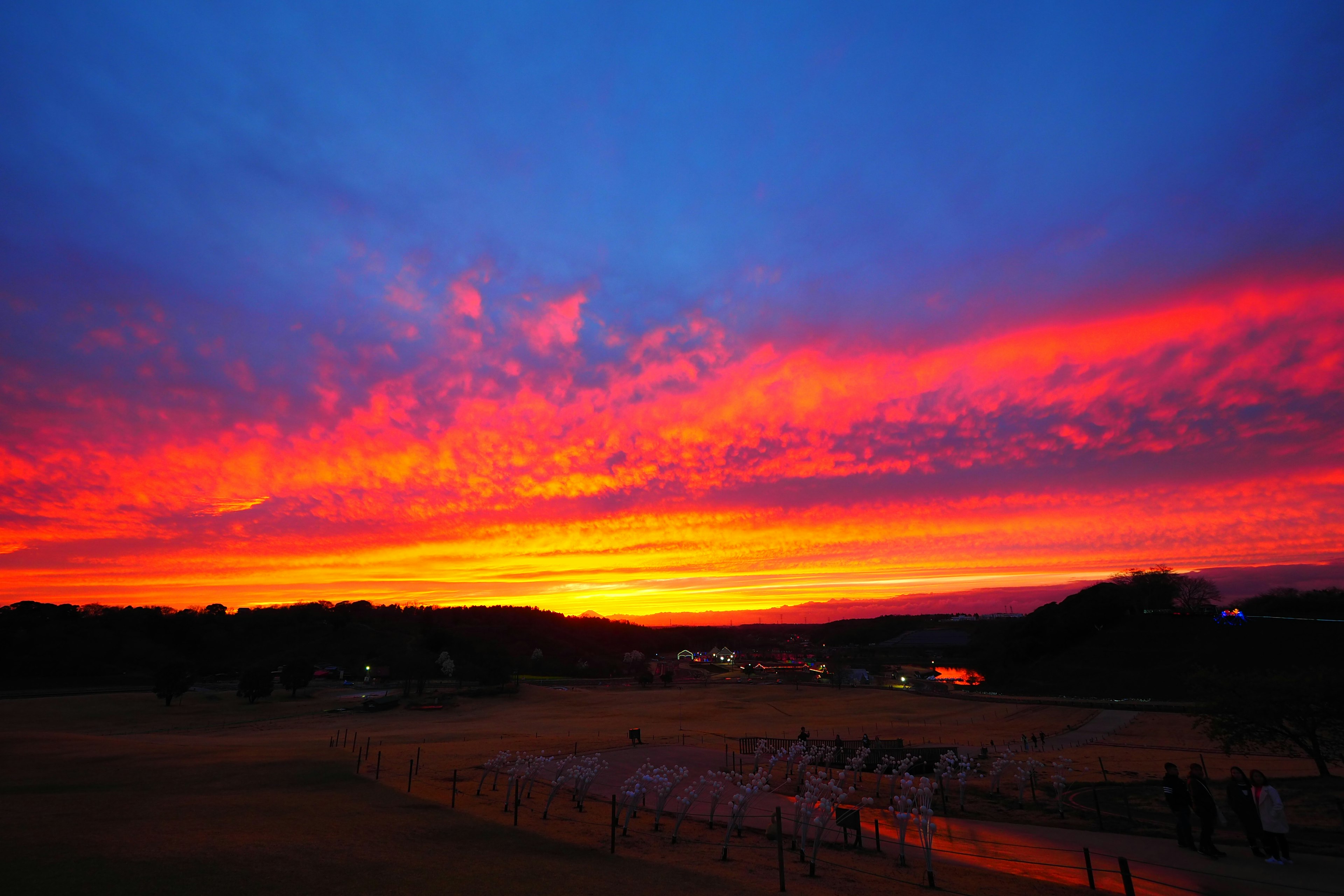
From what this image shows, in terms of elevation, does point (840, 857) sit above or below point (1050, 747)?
above

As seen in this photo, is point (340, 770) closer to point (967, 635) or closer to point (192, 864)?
point (192, 864)

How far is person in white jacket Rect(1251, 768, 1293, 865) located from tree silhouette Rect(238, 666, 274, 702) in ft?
274

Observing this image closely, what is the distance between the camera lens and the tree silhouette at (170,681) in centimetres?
6488

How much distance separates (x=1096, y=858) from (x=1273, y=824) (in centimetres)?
403

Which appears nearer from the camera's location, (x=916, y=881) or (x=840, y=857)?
(x=916, y=881)

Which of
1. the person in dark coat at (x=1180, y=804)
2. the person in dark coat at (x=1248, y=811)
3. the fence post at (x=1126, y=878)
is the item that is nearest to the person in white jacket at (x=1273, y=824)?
the person in dark coat at (x=1248, y=811)

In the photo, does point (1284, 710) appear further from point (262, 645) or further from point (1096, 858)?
point (262, 645)

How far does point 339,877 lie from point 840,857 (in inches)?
492

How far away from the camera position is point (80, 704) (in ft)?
206

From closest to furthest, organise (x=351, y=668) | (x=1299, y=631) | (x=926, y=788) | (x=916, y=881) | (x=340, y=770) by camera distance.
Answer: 1. (x=916, y=881)
2. (x=926, y=788)
3. (x=340, y=770)
4. (x=1299, y=631)
5. (x=351, y=668)

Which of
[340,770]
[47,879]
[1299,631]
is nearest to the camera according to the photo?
[47,879]

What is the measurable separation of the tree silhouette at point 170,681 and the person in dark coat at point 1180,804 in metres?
81.7

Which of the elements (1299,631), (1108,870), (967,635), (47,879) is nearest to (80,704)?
(47,879)

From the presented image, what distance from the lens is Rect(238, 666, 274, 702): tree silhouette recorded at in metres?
69.9
